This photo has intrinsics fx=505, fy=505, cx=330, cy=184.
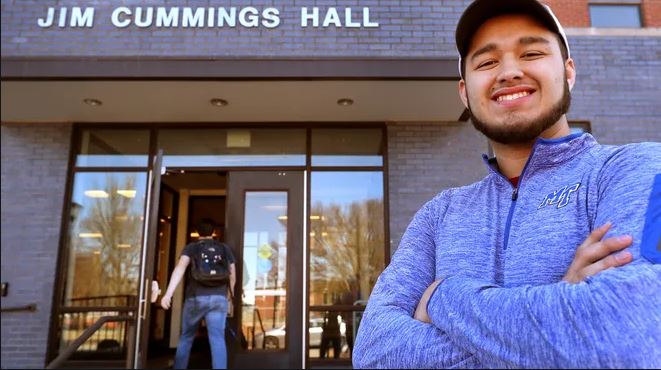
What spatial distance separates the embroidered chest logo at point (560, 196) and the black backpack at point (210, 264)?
5.53 meters

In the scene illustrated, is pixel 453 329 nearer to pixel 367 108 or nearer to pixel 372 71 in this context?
pixel 372 71

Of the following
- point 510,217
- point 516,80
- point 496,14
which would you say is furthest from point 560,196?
point 496,14

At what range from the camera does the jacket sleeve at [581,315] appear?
0.83m

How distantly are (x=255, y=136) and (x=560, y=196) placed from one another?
6621mm

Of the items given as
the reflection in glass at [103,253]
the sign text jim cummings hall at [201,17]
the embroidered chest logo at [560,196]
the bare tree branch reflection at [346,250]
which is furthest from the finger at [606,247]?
the reflection in glass at [103,253]

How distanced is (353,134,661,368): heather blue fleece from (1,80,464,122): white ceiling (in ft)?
16.2

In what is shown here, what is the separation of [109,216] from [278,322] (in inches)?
114

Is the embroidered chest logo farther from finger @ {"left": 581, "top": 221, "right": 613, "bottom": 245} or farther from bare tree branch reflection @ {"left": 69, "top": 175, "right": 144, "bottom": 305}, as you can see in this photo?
bare tree branch reflection @ {"left": 69, "top": 175, "right": 144, "bottom": 305}

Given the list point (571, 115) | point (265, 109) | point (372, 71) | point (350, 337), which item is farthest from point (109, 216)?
point (571, 115)

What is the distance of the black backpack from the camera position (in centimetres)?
620

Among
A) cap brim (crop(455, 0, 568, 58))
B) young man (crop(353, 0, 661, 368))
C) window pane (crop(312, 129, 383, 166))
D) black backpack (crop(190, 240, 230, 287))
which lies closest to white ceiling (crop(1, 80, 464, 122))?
window pane (crop(312, 129, 383, 166))

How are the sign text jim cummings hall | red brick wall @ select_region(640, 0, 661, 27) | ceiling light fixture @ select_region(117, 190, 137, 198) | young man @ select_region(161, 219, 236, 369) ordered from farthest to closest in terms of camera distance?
ceiling light fixture @ select_region(117, 190, 137, 198) → red brick wall @ select_region(640, 0, 661, 27) → the sign text jim cummings hall → young man @ select_region(161, 219, 236, 369)

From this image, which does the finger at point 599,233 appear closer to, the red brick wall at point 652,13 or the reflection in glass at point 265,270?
the reflection in glass at point 265,270

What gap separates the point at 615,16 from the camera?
7410 millimetres
